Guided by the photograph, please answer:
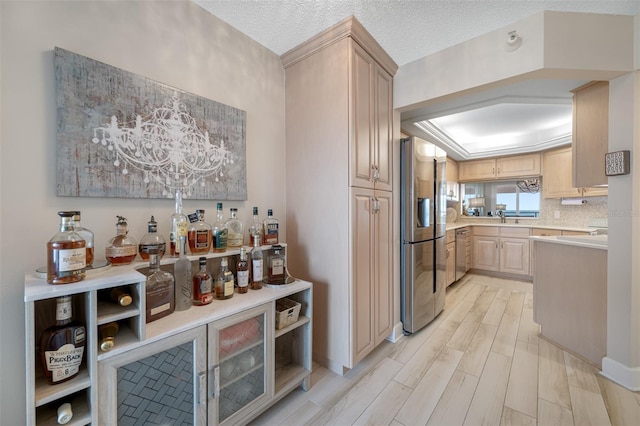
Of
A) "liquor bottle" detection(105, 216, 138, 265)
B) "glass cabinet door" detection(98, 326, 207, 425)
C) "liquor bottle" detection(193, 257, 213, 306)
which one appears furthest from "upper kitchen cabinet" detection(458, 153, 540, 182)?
"liquor bottle" detection(105, 216, 138, 265)

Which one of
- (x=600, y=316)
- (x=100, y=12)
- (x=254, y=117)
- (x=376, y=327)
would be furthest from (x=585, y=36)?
(x=100, y=12)

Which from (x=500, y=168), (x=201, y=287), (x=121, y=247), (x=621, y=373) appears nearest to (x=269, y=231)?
(x=201, y=287)

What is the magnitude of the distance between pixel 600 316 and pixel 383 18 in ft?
8.76

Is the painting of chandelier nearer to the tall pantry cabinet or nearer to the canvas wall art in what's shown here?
the canvas wall art

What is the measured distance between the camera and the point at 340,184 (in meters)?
1.69

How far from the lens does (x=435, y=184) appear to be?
261 centimetres

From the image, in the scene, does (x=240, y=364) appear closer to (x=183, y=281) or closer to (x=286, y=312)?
(x=286, y=312)

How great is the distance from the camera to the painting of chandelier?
119 cm

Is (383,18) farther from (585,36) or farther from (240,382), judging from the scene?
(240,382)

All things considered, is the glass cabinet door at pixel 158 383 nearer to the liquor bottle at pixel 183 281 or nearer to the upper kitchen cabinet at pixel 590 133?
the liquor bottle at pixel 183 281

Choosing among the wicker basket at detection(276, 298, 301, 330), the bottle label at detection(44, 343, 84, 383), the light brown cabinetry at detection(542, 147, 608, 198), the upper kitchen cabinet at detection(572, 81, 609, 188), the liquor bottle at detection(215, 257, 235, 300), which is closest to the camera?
the bottle label at detection(44, 343, 84, 383)

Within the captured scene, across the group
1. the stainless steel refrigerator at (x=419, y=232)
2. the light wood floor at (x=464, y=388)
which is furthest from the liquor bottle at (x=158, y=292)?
the stainless steel refrigerator at (x=419, y=232)

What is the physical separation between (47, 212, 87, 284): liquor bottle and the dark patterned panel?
385 millimetres

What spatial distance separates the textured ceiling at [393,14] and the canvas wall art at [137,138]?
614 mm
